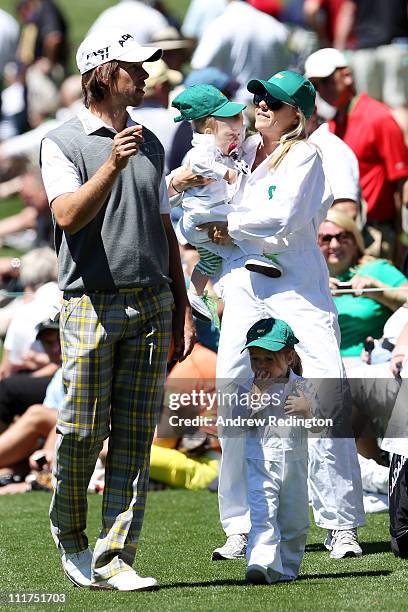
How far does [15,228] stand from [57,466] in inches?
338

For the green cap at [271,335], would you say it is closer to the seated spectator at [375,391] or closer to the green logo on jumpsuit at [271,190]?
the green logo on jumpsuit at [271,190]

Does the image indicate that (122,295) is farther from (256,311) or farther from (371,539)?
(371,539)

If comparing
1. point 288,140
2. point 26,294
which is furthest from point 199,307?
point 26,294

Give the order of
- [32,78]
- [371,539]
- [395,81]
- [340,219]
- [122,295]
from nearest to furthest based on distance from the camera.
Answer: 1. [122,295]
2. [371,539]
3. [340,219]
4. [395,81]
5. [32,78]

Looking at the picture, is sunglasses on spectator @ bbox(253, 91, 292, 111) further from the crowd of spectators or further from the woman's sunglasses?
the woman's sunglasses

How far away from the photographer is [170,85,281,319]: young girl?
6160 millimetres

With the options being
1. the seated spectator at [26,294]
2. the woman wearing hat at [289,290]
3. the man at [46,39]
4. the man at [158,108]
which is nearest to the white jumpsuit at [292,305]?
the woman wearing hat at [289,290]

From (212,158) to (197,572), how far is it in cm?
182

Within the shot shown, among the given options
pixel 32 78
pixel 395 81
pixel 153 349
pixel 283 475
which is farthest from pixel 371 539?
pixel 32 78

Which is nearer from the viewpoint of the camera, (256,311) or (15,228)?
(256,311)

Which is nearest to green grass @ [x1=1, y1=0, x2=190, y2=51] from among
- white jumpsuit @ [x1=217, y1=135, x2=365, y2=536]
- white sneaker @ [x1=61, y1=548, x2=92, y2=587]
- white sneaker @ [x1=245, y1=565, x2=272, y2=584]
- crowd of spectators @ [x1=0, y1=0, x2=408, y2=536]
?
crowd of spectators @ [x1=0, y1=0, x2=408, y2=536]

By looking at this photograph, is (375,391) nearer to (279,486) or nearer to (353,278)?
(353,278)

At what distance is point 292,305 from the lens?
6062 millimetres

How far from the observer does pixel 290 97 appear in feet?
20.0
